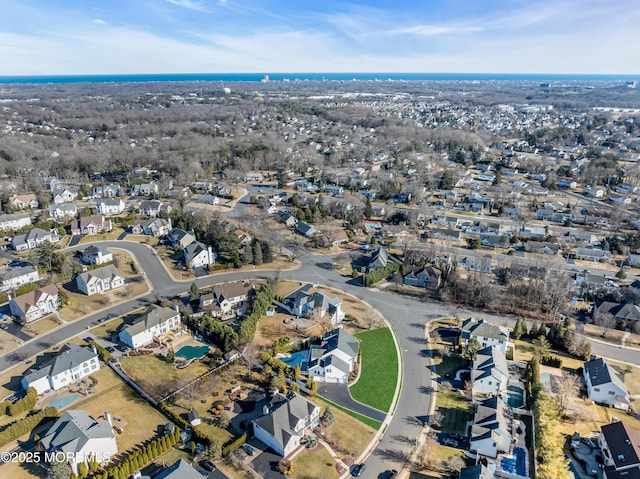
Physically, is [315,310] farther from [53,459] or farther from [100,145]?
[100,145]

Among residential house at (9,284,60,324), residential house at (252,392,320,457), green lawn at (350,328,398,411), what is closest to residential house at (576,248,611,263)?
green lawn at (350,328,398,411)

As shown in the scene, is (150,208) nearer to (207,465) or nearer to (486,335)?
(207,465)

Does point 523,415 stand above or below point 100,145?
below

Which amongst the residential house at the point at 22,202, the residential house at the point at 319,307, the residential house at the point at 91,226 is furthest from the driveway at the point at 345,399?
the residential house at the point at 22,202

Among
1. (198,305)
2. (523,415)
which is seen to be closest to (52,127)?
(198,305)

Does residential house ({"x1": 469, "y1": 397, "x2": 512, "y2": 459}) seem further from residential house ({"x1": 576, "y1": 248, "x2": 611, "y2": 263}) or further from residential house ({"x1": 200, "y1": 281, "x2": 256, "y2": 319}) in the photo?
residential house ({"x1": 576, "y1": 248, "x2": 611, "y2": 263})
